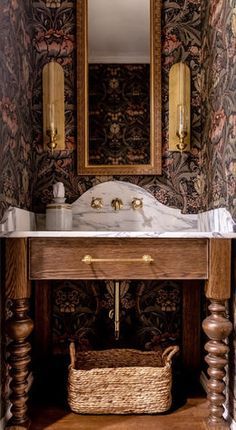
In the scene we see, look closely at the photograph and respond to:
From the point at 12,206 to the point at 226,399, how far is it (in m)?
1.12

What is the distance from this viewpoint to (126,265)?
1531 millimetres

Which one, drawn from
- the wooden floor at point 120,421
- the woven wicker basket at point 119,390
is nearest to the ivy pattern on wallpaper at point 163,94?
the woven wicker basket at point 119,390

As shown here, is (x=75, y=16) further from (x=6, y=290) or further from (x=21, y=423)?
(x=21, y=423)

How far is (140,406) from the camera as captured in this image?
175 cm

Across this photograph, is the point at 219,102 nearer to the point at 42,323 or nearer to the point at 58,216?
the point at 58,216

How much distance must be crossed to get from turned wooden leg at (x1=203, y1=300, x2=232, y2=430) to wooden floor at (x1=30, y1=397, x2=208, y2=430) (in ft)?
0.44

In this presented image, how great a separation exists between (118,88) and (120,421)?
1505 millimetres

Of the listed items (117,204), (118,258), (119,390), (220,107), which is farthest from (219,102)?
(119,390)

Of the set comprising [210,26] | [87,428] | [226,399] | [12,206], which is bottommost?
[87,428]

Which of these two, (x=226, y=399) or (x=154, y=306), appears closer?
(x=226, y=399)

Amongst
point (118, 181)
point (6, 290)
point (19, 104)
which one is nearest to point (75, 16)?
point (19, 104)

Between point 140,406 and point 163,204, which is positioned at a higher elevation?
point 163,204

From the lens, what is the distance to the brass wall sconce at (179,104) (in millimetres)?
2133

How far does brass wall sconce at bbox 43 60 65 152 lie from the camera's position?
6.98 ft
